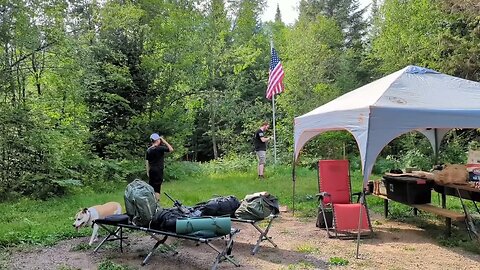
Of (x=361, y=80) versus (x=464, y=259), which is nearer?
(x=464, y=259)

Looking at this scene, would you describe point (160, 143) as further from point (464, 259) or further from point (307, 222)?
point (464, 259)

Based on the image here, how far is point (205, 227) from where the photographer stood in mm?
4543

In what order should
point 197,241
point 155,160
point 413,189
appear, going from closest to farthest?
1. point 197,241
2. point 413,189
3. point 155,160

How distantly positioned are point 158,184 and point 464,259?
4.87m

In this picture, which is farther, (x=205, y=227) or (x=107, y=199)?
(x=107, y=199)

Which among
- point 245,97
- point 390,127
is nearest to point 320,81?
point 245,97

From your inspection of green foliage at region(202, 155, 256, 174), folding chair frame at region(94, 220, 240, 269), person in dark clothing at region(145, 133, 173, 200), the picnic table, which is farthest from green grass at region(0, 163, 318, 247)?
the picnic table

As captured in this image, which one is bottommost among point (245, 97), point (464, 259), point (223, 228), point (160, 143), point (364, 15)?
point (464, 259)

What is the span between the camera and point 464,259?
4945 mm

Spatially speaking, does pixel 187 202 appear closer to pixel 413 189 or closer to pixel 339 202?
pixel 339 202

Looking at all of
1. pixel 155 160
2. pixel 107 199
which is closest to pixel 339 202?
pixel 155 160

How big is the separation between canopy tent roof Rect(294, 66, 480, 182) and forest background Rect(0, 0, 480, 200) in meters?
6.58

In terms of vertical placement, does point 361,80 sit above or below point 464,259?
above

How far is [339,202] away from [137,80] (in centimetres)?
795
